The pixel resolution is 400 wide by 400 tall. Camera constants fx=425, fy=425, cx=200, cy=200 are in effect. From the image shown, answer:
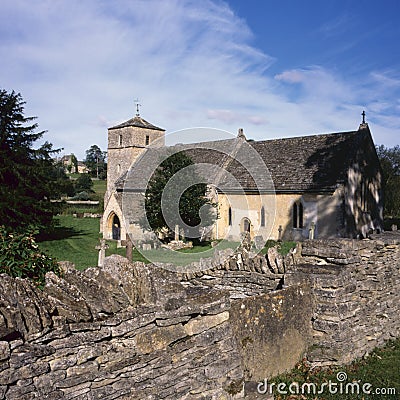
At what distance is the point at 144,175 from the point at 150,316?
1170 inches

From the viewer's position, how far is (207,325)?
15.2 feet

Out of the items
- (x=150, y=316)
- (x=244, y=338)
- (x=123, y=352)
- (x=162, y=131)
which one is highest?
(x=162, y=131)

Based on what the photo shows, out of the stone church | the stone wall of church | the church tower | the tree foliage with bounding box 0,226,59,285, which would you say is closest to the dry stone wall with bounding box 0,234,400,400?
the tree foliage with bounding box 0,226,59,285

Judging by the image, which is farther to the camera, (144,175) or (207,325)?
(144,175)

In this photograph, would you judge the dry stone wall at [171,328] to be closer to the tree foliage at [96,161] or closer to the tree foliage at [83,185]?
the tree foliage at [83,185]

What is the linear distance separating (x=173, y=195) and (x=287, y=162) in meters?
8.76

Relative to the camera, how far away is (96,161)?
381ft

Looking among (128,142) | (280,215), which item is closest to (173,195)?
(280,215)

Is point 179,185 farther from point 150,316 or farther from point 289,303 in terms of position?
point 150,316

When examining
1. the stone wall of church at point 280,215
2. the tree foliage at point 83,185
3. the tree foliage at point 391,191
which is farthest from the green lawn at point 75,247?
the tree foliage at point 83,185

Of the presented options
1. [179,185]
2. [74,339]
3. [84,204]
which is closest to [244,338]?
[74,339]

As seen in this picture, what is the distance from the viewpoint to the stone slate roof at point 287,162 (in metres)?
27.2

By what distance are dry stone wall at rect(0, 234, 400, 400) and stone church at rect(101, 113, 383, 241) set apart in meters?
19.2

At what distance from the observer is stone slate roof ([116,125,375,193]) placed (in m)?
27.2
